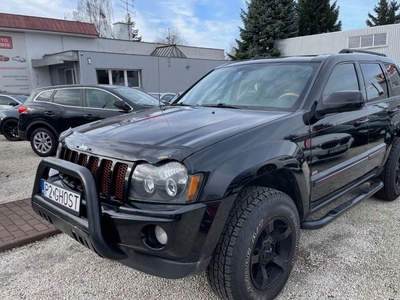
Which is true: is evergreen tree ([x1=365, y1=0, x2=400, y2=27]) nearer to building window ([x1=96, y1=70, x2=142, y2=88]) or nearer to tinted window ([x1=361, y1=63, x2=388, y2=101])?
building window ([x1=96, y1=70, x2=142, y2=88])

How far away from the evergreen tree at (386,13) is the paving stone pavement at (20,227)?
143 feet

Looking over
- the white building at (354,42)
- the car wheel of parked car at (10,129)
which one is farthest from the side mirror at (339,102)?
the white building at (354,42)

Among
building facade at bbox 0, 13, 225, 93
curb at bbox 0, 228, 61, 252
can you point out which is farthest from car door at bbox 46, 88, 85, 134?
building facade at bbox 0, 13, 225, 93

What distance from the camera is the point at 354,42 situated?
73.6 feet

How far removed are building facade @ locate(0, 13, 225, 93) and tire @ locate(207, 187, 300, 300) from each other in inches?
629

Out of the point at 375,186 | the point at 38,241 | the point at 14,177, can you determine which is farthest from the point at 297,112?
the point at 14,177

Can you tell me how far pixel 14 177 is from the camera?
558cm

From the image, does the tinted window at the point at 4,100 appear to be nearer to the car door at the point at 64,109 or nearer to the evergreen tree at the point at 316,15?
the car door at the point at 64,109

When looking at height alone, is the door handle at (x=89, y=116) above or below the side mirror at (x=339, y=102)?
below

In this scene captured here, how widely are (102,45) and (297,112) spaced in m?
23.7

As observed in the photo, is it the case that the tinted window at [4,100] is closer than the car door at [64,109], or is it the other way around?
the car door at [64,109]

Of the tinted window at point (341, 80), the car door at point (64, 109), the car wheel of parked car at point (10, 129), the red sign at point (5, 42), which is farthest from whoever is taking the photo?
the red sign at point (5, 42)

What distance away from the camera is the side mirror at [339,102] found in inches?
99.9

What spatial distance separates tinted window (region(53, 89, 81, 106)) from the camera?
7.14 metres
